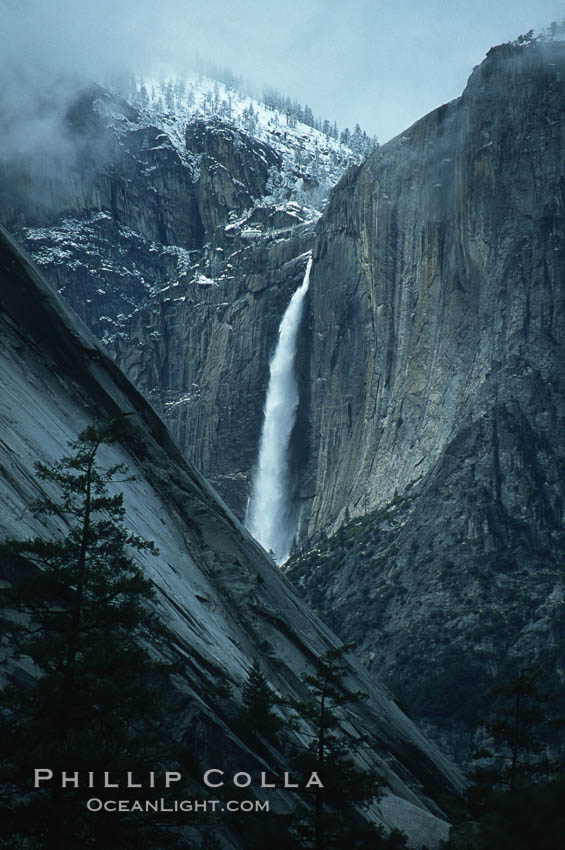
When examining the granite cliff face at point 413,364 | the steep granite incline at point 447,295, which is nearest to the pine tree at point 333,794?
the granite cliff face at point 413,364

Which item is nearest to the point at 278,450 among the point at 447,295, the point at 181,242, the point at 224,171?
the point at 447,295

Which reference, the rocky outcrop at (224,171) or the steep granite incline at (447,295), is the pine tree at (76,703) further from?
the rocky outcrop at (224,171)

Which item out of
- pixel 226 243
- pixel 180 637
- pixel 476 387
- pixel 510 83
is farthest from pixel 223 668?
pixel 226 243

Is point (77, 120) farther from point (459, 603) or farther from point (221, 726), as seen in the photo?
point (221, 726)

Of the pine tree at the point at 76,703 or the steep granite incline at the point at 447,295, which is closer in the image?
the pine tree at the point at 76,703

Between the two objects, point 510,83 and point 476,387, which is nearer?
point 476,387

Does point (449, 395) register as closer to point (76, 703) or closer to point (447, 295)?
point (447, 295)
